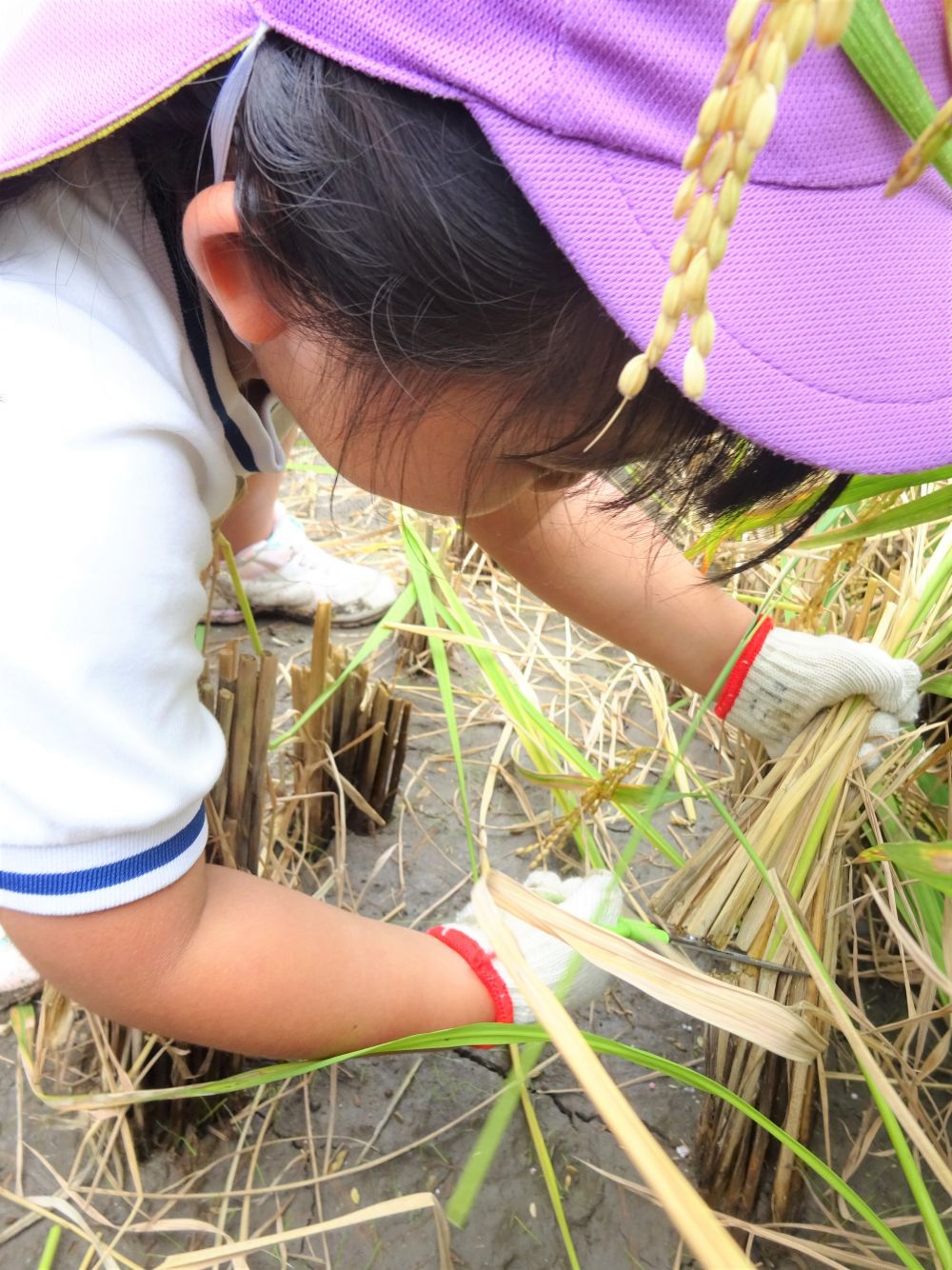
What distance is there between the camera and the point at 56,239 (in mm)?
676

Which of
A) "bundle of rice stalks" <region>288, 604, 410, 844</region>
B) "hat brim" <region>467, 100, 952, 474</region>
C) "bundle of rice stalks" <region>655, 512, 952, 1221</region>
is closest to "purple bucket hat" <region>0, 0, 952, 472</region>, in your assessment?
"hat brim" <region>467, 100, 952, 474</region>

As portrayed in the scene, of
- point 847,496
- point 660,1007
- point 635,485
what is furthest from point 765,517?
point 660,1007

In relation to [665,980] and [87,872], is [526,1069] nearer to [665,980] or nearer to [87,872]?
[665,980]

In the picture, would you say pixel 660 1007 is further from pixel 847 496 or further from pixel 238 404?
pixel 238 404

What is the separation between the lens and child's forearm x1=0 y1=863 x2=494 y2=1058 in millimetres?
716

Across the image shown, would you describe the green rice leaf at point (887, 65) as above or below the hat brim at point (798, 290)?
above

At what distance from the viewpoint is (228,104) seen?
54cm

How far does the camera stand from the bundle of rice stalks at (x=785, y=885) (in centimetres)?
90

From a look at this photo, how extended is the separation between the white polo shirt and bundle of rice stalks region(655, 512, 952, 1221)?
507mm

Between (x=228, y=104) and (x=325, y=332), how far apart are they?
13 centimetres

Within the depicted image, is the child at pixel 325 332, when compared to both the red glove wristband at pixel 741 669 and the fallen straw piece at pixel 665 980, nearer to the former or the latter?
the fallen straw piece at pixel 665 980

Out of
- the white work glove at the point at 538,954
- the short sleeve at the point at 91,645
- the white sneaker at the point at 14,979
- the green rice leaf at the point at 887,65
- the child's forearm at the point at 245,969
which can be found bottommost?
the white sneaker at the point at 14,979

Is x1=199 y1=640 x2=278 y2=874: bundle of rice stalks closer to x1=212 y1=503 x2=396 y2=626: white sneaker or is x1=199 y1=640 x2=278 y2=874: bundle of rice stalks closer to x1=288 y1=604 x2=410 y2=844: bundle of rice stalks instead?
x1=288 y1=604 x2=410 y2=844: bundle of rice stalks

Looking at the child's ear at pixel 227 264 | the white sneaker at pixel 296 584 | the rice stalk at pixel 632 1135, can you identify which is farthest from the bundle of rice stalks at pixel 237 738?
the white sneaker at pixel 296 584
